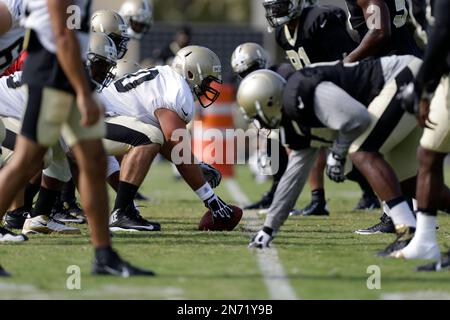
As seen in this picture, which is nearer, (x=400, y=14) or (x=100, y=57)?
(x=100, y=57)

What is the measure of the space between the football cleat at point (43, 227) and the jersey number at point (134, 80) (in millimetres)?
1251

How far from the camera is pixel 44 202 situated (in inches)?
299

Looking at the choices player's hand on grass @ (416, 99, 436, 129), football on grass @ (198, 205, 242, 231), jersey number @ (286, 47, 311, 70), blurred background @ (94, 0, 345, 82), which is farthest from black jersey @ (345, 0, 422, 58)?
blurred background @ (94, 0, 345, 82)

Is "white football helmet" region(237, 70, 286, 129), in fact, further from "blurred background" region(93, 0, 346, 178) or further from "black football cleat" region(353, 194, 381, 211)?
"black football cleat" region(353, 194, 381, 211)

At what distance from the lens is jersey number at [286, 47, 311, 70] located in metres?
8.81

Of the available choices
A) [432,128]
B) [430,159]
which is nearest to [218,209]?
[430,159]

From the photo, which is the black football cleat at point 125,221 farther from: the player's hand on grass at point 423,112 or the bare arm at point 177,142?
the player's hand on grass at point 423,112

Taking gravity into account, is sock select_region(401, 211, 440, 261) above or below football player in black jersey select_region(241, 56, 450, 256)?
below

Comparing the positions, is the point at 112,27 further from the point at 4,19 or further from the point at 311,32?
the point at 4,19

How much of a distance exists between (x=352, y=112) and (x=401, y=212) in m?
0.66

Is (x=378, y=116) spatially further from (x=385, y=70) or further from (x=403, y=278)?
(x=403, y=278)

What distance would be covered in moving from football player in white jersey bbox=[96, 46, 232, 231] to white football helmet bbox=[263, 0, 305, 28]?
666mm

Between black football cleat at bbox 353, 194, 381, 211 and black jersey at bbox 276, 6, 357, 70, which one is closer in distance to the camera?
black jersey at bbox 276, 6, 357, 70
